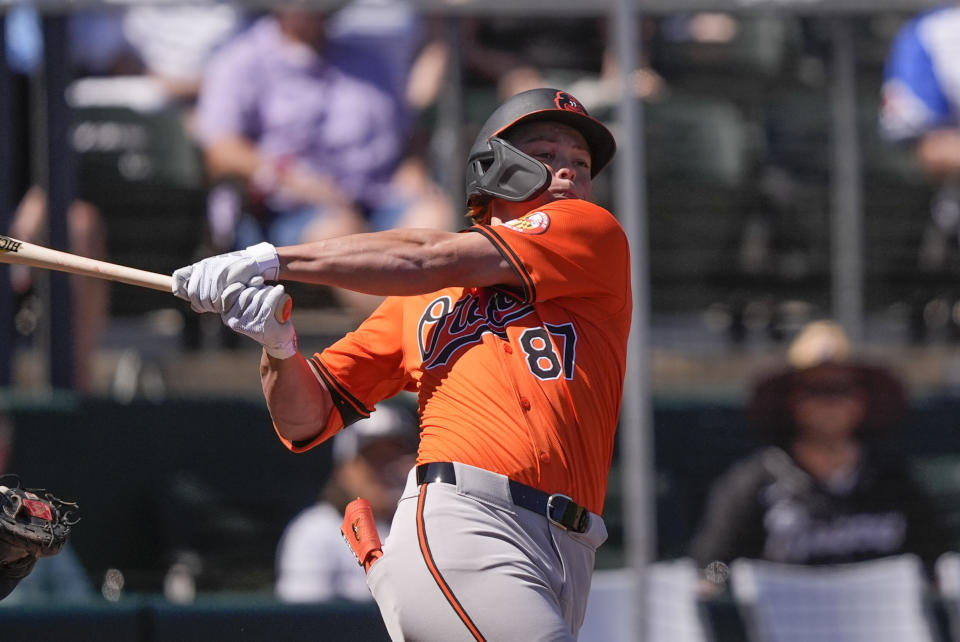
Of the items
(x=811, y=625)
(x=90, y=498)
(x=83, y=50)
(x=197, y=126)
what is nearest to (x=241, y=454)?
(x=90, y=498)

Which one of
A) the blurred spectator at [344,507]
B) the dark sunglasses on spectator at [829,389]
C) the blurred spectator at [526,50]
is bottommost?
the blurred spectator at [344,507]

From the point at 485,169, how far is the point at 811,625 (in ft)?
9.16

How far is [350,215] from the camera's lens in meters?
5.63

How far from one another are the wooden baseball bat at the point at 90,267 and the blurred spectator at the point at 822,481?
2917 mm

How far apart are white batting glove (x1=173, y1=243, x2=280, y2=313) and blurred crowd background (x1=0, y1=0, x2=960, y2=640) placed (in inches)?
100

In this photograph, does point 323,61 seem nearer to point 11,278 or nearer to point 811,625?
point 11,278

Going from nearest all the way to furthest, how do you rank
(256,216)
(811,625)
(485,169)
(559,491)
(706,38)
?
(559,491) → (485,169) → (811,625) → (256,216) → (706,38)

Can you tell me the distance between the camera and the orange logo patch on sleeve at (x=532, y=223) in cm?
296

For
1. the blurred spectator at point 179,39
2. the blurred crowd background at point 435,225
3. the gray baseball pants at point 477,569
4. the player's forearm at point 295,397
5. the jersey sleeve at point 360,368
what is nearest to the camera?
the gray baseball pants at point 477,569

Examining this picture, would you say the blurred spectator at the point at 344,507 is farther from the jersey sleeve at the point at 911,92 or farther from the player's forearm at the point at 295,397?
the jersey sleeve at the point at 911,92

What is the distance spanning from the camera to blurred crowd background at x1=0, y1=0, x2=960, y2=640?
5352mm

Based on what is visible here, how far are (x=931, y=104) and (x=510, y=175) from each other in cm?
352

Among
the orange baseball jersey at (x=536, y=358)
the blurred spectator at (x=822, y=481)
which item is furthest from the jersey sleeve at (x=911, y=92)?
the orange baseball jersey at (x=536, y=358)

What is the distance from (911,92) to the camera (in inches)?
238
